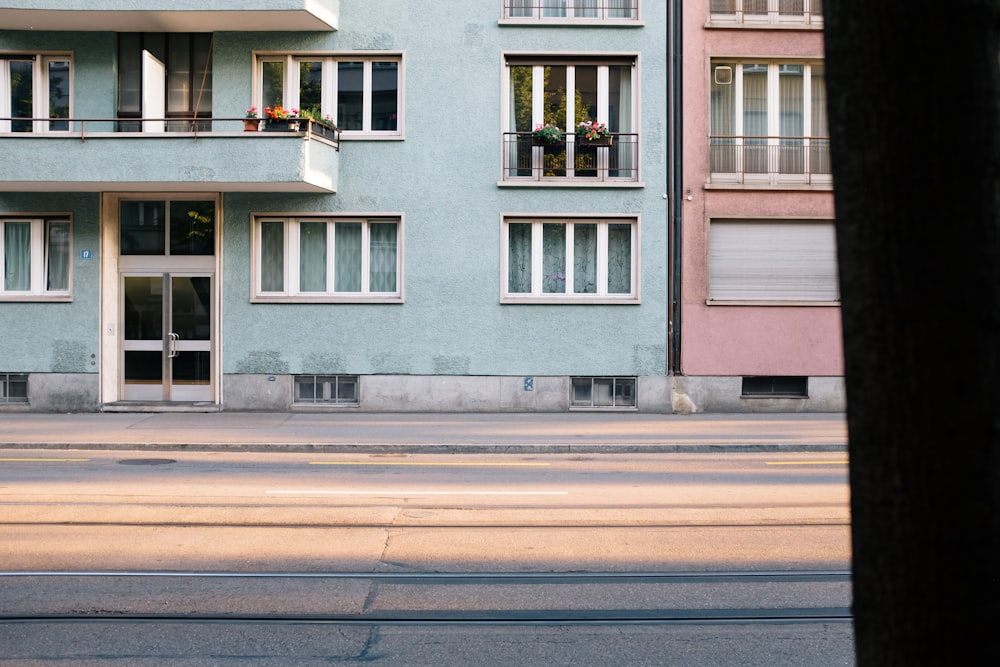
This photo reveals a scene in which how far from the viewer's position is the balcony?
17469 mm

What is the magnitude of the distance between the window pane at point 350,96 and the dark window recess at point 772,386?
8747mm

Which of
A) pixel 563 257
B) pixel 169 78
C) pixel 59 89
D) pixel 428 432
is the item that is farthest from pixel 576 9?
pixel 59 89

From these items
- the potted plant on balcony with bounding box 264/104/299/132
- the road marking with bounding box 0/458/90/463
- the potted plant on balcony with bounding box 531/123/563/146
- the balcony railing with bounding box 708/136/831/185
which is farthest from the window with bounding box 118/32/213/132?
the balcony railing with bounding box 708/136/831/185

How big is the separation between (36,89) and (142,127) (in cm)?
212

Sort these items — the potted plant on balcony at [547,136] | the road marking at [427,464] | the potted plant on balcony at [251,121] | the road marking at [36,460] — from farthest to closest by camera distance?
the potted plant on balcony at [547,136]
the potted plant on balcony at [251,121]
the road marking at [36,460]
the road marking at [427,464]

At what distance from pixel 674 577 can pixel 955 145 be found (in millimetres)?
4995

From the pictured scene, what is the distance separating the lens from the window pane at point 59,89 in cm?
1906

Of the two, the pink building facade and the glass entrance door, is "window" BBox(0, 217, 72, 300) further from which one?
the pink building facade

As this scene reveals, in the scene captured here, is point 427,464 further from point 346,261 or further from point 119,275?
point 119,275

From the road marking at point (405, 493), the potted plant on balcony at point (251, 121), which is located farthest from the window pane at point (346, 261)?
the road marking at point (405, 493)

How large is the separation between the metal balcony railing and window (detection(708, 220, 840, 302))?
741 centimetres

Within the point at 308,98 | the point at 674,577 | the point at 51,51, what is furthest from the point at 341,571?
the point at 51,51

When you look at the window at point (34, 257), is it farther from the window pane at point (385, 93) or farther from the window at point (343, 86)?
the window pane at point (385, 93)

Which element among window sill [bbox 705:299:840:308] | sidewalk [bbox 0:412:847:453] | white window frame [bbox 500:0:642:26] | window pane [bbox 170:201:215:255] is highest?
white window frame [bbox 500:0:642:26]
